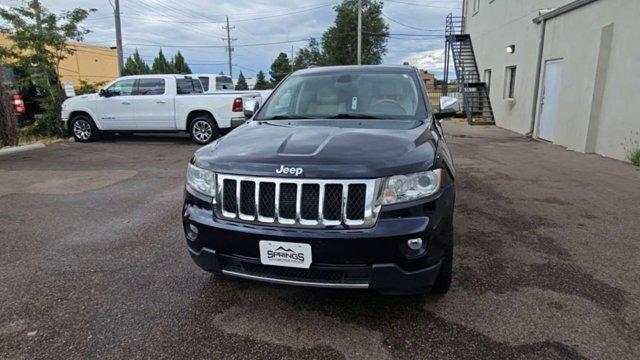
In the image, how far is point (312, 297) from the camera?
3.07 meters

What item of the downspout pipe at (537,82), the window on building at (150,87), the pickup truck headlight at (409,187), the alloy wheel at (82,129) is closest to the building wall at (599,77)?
the downspout pipe at (537,82)

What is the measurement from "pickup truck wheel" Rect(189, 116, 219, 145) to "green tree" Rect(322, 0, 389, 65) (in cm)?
3983

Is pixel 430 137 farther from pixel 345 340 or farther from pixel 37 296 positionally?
pixel 37 296

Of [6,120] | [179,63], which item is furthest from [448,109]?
[179,63]

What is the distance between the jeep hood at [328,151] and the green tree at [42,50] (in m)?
11.2

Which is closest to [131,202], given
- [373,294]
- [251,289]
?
[251,289]

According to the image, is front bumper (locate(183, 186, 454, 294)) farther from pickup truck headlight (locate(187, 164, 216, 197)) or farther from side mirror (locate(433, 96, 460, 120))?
side mirror (locate(433, 96, 460, 120))

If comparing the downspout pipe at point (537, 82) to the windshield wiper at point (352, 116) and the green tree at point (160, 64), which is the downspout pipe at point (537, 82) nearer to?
the windshield wiper at point (352, 116)

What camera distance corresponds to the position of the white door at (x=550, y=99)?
1116 centimetres

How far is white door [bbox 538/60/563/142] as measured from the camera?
36.6 ft

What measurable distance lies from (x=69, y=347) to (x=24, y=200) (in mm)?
4229

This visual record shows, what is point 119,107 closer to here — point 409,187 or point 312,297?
point 312,297

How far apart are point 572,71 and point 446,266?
31.5 ft

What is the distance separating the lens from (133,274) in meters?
3.48
